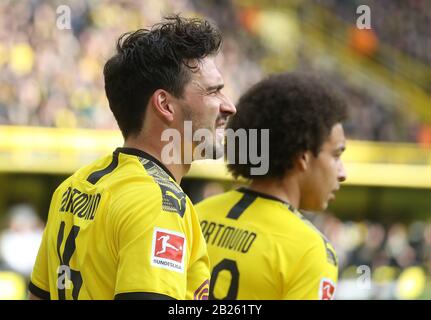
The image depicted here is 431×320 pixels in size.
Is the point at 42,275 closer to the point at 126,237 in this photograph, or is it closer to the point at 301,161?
the point at 126,237

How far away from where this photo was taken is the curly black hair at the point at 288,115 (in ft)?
12.2

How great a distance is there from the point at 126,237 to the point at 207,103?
575mm

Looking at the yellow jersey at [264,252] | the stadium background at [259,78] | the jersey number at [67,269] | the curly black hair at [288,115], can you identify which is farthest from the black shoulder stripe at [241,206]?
the stadium background at [259,78]

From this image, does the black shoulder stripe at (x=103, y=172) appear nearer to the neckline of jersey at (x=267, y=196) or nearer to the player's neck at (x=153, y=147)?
A: the player's neck at (x=153, y=147)

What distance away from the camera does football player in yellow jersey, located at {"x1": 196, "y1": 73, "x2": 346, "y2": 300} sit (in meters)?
3.37

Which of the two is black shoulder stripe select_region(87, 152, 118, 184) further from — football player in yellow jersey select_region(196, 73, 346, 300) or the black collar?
football player in yellow jersey select_region(196, 73, 346, 300)

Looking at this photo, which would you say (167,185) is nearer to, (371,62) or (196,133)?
(196,133)

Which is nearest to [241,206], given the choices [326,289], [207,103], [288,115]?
[288,115]

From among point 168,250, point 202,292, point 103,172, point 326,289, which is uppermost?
point 103,172

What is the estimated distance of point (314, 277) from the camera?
10.9ft

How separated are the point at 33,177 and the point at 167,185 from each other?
10.2 metres

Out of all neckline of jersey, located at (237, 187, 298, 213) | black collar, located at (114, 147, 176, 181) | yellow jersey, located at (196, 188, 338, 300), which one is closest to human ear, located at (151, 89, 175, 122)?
black collar, located at (114, 147, 176, 181)

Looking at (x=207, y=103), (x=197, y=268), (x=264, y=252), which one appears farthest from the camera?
(x=264, y=252)

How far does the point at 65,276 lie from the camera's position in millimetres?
2699
